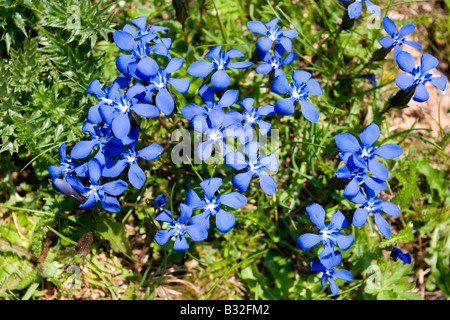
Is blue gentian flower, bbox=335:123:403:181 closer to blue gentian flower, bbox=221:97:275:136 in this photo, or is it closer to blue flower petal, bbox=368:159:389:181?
blue flower petal, bbox=368:159:389:181

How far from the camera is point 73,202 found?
9.79 feet

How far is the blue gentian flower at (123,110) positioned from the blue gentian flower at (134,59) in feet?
0.34

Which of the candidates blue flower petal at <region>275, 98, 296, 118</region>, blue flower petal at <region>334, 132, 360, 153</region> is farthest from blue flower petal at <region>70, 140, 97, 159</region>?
blue flower petal at <region>334, 132, 360, 153</region>

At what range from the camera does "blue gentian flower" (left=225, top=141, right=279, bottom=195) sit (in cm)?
235

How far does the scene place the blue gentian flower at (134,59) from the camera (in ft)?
7.89

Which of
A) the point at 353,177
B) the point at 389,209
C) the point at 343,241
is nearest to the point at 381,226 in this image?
the point at 389,209

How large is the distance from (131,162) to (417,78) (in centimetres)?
200

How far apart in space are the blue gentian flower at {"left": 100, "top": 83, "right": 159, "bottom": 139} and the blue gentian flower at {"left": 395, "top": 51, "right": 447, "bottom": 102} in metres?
1.66

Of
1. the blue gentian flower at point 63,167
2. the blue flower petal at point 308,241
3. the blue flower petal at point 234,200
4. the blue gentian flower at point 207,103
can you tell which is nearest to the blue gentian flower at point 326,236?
the blue flower petal at point 308,241

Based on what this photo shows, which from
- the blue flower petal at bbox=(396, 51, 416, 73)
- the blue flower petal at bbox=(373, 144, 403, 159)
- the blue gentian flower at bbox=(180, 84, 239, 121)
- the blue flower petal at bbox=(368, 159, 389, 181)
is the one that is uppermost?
the blue flower petal at bbox=(396, 51, 416, 73)

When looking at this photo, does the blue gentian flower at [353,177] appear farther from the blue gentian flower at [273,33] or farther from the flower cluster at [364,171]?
the blue gentian flower at [273,33]

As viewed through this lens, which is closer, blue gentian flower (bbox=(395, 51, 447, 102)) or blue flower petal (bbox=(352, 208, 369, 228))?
blue flower petal (bbox=(352, 208, 369, 228))
